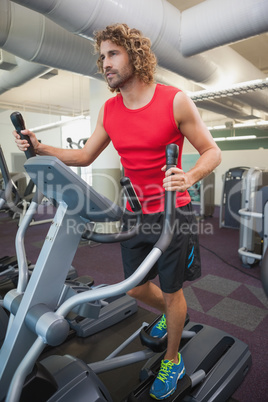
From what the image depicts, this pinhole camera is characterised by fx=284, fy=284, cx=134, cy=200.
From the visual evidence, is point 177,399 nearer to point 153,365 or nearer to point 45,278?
point 153,365

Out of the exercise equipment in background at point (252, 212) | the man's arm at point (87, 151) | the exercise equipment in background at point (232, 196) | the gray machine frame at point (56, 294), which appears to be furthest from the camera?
the exercise equipment in background at point (232, 196)

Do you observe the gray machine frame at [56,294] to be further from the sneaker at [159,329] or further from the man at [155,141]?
the sneaker at [159,329]

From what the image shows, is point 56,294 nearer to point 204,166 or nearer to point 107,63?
point 204,166

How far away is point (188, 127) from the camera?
1.29m

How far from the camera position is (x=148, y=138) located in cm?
130

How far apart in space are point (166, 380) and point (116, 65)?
4.81 ft

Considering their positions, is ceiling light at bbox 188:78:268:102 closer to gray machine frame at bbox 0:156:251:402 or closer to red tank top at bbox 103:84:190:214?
red tank top at bbox 103:84:190:214

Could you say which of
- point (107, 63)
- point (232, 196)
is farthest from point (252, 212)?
point (107, 63)

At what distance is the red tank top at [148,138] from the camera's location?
1.29 m

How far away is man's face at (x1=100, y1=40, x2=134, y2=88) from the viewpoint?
1.30 meters

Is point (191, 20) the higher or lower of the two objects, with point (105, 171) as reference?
higher

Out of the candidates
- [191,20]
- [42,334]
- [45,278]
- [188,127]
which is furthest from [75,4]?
[42,334]

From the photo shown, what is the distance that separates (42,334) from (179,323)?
72 centimetres

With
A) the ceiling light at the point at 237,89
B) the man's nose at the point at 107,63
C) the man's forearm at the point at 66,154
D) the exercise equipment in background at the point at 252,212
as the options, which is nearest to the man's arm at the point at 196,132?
the man's nose at the point at 107,63
